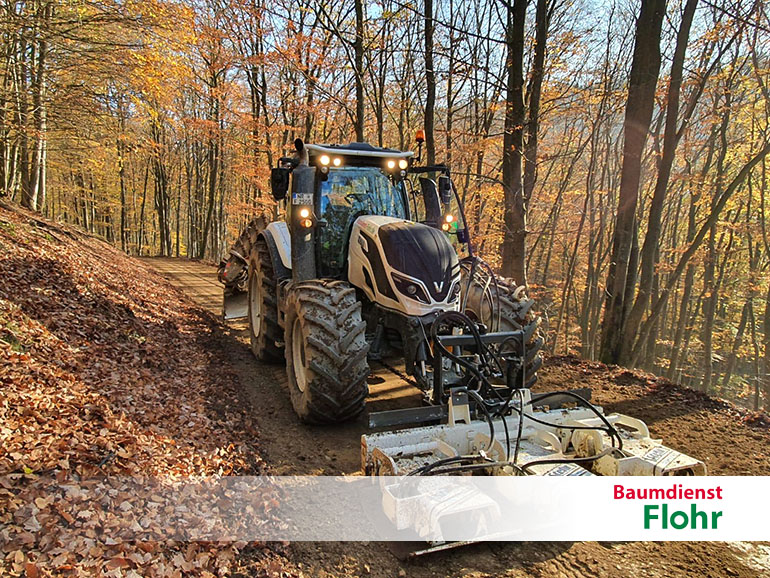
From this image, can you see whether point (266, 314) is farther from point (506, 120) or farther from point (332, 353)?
point (506, 120)

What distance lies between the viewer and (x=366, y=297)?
17.4ft

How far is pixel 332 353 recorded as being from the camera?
14.1 feet

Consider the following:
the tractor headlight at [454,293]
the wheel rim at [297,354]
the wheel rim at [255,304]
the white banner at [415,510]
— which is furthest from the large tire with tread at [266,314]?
the white banner at [415,510]

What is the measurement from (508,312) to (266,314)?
342 cm

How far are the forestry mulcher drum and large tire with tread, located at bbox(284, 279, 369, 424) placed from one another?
1 centimetres

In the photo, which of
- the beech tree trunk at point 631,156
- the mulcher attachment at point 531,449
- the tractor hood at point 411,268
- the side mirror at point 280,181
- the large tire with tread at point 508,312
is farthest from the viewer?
the beech tree trunk at point 631,156

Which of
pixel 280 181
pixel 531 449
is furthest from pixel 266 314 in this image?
pixel 531 449

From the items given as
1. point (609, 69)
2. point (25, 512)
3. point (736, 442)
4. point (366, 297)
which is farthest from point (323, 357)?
point (609, 69)

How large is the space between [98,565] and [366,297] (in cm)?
343

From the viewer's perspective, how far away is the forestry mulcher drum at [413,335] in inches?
135

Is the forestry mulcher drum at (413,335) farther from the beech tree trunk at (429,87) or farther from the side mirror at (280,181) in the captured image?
the beech tree trunk at (429,87)

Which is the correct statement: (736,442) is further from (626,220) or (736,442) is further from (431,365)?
(626,220)

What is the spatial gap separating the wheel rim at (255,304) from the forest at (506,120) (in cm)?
414

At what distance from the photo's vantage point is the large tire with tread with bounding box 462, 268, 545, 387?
5.30 meters
